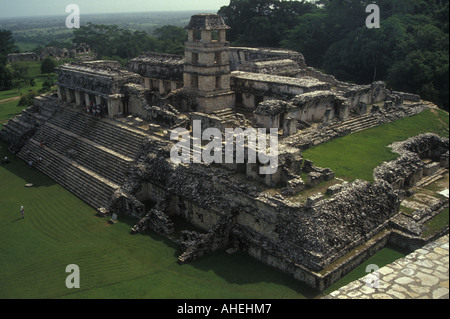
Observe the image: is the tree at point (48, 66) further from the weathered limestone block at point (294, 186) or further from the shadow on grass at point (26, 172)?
the weathered limestone block at point (294, 186)

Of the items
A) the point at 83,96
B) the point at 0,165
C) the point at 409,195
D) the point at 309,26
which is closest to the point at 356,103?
the point at 409,195

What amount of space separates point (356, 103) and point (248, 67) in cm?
780

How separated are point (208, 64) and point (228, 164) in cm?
937

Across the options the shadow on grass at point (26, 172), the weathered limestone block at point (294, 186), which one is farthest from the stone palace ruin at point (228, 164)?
the shadow on grass at point (26, 172)

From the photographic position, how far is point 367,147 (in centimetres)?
1820

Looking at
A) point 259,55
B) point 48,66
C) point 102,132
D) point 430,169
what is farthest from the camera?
point 48,66

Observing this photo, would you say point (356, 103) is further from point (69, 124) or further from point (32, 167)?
point (32, 167)

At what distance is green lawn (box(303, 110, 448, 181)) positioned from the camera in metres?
15.7

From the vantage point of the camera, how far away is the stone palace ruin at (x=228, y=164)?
41.7ft

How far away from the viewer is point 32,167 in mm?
21578

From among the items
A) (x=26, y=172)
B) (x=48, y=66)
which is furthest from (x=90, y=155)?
(x=48, y=66)

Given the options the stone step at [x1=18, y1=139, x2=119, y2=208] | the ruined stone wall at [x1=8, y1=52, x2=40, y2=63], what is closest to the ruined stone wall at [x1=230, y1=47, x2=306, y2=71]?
the stone step at [x1=18, y1=139, x2=119, y2=208]

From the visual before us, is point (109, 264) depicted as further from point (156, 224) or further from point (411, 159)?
point (411, 159)

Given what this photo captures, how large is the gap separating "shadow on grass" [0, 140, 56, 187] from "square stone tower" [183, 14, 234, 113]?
353 inches
